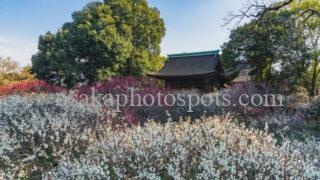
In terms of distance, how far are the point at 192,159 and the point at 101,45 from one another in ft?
67.4

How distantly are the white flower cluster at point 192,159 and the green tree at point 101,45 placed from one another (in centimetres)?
1923

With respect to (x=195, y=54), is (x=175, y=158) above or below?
below

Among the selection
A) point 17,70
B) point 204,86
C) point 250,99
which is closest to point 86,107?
point 250,99

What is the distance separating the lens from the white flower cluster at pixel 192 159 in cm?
418

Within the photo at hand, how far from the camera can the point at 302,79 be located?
2298cm

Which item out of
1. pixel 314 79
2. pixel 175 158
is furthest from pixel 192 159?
pixel 314 79

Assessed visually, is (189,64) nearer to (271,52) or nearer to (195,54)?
(195,54)

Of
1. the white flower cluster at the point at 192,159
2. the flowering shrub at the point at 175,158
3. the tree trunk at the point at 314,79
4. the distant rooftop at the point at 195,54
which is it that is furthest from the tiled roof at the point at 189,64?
the white flower cluster at the point at 192,159

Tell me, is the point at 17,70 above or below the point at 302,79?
above

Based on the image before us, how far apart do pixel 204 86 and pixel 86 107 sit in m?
14.0

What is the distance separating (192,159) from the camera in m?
5.14

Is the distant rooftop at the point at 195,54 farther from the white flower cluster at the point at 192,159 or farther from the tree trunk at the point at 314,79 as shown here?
the white flower cluster at the point at 192,159

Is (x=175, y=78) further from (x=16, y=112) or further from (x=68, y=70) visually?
(x=16, y=112)

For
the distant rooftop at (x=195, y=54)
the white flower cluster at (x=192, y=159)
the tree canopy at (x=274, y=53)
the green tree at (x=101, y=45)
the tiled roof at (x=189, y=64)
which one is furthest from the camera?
the distant rooftop at (x=195, y=54)
